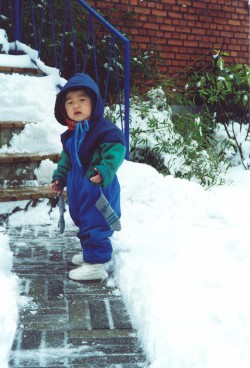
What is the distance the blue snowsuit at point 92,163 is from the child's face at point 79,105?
0.03 meters

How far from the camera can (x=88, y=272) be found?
2.78 meters

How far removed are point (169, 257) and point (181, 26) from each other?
4.72 meters

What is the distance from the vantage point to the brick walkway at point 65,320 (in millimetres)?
1971

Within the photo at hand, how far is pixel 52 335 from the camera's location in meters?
2.15

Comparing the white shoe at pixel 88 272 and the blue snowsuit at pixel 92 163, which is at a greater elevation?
the blue snowsuit at pixel 92 163

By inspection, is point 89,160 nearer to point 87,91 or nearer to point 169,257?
point 87,91

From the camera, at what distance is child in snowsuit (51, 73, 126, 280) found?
267 cm

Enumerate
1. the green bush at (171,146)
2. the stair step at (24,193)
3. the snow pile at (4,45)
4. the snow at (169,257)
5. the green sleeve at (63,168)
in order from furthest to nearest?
1. the snow pile at (4,45)
2. the green bush at (171,146)
3. the stair step at (24,193)
4. the green sleeve at (63,168)
5. the snow at (169,257)

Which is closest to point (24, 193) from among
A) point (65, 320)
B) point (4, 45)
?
point (65, 320)

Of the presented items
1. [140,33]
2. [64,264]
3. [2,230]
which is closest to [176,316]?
[64,264]

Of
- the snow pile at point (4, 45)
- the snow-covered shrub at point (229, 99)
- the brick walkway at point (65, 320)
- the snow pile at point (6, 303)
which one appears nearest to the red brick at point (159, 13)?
the snow-covered shrub at point (229, 99)

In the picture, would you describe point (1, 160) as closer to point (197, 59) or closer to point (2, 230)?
point (2, 230)

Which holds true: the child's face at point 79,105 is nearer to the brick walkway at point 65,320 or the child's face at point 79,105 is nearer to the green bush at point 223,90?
the brick walkway at point 65,320

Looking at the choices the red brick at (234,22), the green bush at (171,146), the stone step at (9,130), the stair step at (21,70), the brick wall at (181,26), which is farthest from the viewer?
the red brick at (234,22)
